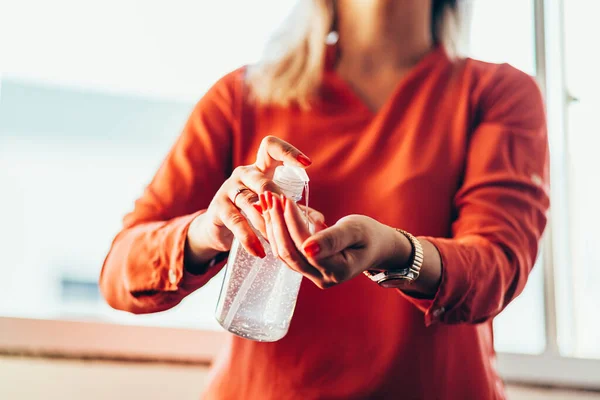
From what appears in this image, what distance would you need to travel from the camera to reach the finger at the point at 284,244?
1.73 feet

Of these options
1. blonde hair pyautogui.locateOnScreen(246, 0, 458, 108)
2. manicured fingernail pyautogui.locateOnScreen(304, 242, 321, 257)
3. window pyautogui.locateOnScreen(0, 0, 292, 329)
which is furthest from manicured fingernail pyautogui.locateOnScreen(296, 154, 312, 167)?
window pyautogui.locateOnScreen(0, 0, 292, 329)

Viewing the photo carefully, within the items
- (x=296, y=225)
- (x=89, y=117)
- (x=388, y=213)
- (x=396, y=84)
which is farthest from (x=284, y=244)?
(x=89, y=117)

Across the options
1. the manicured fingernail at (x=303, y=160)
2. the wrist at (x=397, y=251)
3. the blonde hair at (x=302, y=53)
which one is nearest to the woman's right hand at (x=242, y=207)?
the manicured fingernail at (x=303, y=160)

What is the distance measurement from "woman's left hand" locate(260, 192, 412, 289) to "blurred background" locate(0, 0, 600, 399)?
39cm

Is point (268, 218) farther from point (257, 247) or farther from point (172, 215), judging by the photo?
point (172, 215)

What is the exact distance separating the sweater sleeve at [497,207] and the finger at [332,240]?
A: 5.5 inches

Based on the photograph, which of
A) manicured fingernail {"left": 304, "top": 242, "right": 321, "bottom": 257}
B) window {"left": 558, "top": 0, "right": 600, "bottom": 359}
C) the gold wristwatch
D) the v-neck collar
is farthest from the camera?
window {"left": 558, "top": 0, "right": 600, "bottom": 359}

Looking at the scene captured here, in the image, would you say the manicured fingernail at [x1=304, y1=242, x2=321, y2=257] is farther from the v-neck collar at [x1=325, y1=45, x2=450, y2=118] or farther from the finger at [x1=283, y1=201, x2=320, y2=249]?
the v-neck collar at [x1=325, y1=45, x2=450, y2=118]

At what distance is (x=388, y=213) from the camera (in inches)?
29.2

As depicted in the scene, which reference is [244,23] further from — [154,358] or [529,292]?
[529,292]

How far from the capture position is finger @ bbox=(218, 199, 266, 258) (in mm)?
561

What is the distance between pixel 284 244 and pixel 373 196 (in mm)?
251

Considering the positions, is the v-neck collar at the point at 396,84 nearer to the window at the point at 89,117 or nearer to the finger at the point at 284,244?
the window at the point at 89,117

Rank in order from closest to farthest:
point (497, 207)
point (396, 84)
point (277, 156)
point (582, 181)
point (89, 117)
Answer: point (277, 156) → point (497, 207) → point (396, 84) → point (89, 117) → point (582, 181)
